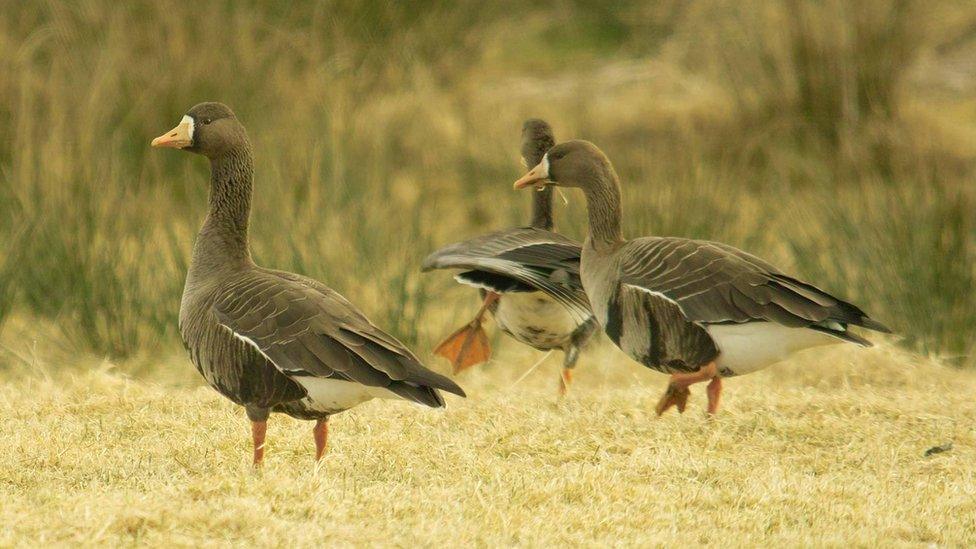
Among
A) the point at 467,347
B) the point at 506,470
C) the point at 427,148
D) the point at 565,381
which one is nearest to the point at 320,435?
the point at 506,470

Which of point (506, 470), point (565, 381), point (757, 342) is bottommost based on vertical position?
point (565, 381)

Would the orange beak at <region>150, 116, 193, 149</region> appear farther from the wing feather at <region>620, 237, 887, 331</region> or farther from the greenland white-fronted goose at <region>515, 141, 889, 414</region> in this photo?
the wing feather at <region>620, 237, 887, 331</region>

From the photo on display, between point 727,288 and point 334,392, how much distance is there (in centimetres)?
182

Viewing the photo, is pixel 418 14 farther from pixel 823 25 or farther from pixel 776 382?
pixel 776 382

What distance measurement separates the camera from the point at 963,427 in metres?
6.10

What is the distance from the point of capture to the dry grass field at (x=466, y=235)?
4.64 metres

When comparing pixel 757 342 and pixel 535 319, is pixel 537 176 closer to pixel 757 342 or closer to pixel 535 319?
pixel 535 319

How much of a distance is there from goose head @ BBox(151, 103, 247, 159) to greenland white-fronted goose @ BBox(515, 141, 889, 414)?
1.50 m

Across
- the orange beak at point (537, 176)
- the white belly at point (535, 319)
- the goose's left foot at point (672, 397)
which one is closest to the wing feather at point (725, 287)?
the goose's left foot at point (672, 397)

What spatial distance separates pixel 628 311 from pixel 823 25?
6.35 m

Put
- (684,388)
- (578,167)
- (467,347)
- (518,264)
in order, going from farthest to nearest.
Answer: (467,347)
(578,167)
(518,264)
(684,388)

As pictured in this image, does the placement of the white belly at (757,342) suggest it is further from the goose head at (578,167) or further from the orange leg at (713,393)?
the goose head at (578,167)

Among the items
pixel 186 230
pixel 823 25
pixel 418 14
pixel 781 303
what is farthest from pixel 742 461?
pixel 418 14

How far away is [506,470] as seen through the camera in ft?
16.8
